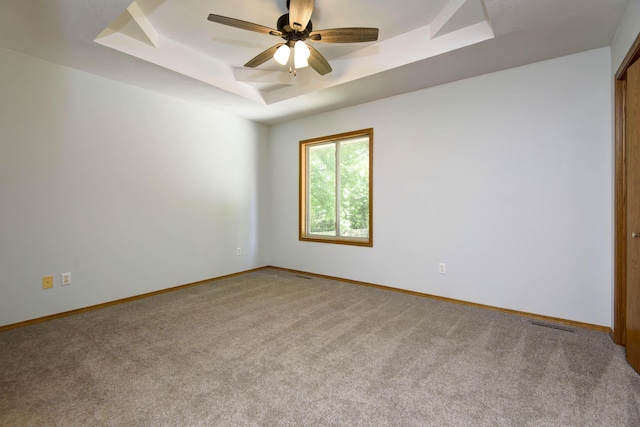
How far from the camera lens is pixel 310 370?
6.18 ft

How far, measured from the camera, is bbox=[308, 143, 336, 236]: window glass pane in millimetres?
4469

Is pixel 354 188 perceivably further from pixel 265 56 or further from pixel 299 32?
pixel 299 32

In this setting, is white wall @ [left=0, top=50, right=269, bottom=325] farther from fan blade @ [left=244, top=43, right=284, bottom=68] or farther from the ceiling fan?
the ceiling fan

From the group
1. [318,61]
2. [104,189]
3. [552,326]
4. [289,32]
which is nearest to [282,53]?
[289,32]

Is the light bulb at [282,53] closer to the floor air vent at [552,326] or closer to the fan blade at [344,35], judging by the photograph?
the fan blade at [344,35]

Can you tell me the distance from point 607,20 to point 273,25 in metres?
2.61

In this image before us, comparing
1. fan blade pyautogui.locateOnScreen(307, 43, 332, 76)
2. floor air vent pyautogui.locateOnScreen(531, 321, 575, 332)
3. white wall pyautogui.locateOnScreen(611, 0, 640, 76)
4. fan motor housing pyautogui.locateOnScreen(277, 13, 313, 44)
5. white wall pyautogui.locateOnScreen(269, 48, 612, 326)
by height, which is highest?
fan motor housing pyautogui.locateOnScreen(277, 13, 313, 44)

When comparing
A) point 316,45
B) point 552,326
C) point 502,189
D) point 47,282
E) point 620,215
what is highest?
point 316,45

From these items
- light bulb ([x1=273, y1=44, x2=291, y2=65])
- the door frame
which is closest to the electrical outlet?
light bulb ([x1=273, y1=44, x2=291, y2=65])

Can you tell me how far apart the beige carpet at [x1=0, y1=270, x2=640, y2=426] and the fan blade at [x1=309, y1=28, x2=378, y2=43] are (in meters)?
2.33

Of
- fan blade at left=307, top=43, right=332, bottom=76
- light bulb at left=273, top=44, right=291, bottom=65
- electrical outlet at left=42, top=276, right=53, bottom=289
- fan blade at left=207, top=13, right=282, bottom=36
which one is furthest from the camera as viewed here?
electrical outlet at left=42, top=276, right=53, bottom=289

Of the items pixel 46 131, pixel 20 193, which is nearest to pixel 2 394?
pixel 20 193

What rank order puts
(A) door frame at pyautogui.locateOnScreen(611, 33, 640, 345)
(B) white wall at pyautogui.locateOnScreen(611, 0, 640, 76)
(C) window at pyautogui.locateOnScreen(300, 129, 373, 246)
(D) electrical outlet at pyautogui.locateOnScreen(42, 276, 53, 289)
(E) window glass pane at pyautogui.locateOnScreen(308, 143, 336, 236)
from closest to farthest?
(B) white wall at pyautogui.locateOnScreen(611, 0, 640, 76), (A) door frame at pyautogui.locateOnScreen(611, 33, 640, 345), (D) electrical outlet at pyautogui.locateOnScreen(42, 276, 53, 289), (C) window at pyautogui.locateOnScreen(300, 129, 373, 246), (E) window glass pane at pyautogui.locateOnScreen(308, 143, 336, 236)

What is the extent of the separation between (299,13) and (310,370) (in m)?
2.41
